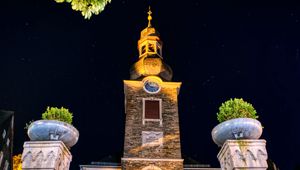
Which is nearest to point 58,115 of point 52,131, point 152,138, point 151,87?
point 52,131

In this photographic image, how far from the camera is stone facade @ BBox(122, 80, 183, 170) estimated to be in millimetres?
25500

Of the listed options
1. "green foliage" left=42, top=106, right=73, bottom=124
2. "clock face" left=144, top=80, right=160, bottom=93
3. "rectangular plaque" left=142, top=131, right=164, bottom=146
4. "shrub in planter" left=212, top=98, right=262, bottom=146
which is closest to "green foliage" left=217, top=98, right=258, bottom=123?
"shrub in planter" left=212, top=98, right=262, bottom=146

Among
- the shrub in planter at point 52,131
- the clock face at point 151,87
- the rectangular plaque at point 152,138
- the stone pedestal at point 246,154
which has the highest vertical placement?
the clock face at point 151,87

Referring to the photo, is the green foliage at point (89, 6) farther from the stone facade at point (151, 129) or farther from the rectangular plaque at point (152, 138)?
the rectangular plaque at point (152, 138)

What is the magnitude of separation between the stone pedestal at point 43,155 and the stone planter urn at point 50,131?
16cm

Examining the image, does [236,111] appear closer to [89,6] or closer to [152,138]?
[89,6]

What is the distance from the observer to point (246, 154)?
6.71 metres

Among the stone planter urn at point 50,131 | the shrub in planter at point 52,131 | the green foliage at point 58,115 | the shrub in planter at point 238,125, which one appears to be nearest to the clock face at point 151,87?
the green foliage at point 58,115

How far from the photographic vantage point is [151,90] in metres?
30.0

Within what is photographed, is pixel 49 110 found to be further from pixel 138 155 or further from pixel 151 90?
pixel 151 90

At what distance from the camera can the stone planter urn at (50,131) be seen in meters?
7.01

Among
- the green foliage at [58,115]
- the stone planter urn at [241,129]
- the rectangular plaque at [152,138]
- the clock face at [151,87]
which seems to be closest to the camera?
the stone planter urn at [241,129]

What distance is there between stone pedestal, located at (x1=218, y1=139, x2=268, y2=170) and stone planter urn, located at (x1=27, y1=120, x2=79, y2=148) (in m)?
3.14

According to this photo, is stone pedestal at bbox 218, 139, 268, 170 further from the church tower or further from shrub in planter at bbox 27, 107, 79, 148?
the church tower
